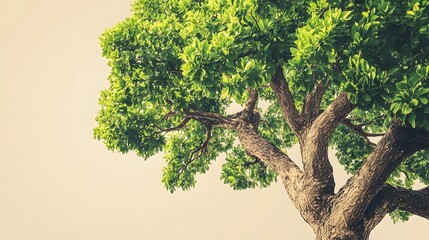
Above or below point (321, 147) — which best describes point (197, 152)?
above

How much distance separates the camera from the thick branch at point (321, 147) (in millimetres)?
14523

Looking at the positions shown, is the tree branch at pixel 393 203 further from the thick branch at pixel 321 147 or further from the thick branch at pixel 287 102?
the thick branch at pixel 287 102

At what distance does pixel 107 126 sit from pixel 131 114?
91 centimetres

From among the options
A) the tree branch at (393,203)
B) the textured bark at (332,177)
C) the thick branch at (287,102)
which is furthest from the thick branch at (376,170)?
the thick branch at (287,102)

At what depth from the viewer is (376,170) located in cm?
1374

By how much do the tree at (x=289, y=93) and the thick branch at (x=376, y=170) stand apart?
3 cm

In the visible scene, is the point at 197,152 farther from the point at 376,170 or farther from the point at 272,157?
the point at 376,170

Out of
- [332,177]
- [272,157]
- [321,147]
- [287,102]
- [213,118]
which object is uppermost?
[213,118]

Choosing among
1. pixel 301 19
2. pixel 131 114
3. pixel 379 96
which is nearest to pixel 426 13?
pixel 379 96

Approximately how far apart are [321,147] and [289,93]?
1.99 meters

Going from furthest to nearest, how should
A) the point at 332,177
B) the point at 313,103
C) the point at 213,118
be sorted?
1. the point at 213,118
2. the point at 313,103
3. the point at 332,177

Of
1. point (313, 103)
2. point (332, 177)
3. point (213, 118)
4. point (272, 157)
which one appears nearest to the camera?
point (332, 177)

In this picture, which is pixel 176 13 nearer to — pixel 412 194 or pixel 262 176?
pixel 262 176

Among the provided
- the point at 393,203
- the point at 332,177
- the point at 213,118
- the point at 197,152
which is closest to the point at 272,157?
the point at 332,177
